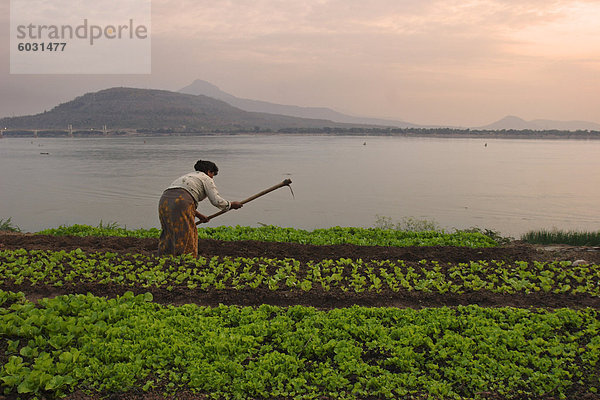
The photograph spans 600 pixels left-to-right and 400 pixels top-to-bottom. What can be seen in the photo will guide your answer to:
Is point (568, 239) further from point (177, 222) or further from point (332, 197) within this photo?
point (332, 197)

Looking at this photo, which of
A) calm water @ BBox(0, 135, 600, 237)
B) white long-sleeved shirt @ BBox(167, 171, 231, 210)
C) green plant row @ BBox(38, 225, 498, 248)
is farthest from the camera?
calm water @ BBox(0, 135, 600, 237)

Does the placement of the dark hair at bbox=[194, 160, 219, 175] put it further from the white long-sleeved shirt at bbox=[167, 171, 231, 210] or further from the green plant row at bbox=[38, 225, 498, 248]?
the green plant row at bbox=[38, 225, 498, 248]

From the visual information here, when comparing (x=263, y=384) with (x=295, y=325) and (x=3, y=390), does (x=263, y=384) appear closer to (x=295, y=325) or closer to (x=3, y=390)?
(x=295, y=325)

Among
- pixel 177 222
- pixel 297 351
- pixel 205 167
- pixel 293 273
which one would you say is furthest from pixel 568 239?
pixel 297 351

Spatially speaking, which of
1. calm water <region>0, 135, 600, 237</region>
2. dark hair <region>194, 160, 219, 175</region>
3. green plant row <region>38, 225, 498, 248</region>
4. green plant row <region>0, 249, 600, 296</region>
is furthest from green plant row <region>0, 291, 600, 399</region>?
calm water <region>0, 135, 600, 237</region>

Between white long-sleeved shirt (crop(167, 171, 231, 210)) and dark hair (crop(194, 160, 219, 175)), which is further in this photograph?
dark hair (crop(194, 160, 219, 175))

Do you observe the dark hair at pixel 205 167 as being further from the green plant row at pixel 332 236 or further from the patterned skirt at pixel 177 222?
the green plant row at pixel 332 236

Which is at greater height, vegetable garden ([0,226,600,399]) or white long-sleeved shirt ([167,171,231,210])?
white long-sleeved shirt ([167,171,231,210])

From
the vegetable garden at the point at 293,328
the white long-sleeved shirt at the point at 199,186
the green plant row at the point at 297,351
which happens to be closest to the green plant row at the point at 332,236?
the vegetable garden at the point at 293,328

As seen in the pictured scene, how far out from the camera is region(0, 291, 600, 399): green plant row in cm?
517

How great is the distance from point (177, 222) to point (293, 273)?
2407mm

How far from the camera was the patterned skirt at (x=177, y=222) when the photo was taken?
9367mm

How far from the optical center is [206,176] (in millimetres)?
9797

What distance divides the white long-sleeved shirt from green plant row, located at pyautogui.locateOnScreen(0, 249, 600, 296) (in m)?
1.13
